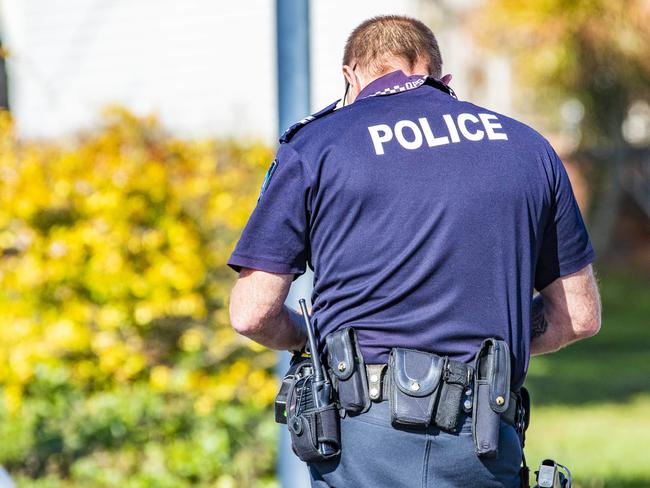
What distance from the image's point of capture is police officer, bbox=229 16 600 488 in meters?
2.57

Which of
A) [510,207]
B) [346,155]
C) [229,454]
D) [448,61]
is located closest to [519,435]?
[510,207]

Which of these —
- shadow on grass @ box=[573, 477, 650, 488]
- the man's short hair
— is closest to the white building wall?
shadow on grass @ box=[573, 477, 650, 488]

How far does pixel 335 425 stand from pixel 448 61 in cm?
1181

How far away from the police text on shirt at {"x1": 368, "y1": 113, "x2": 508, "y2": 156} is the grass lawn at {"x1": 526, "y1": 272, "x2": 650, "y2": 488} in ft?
10.1

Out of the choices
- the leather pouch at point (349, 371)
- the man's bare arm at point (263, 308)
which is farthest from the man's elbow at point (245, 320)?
the leather pouch at point (349, 371)

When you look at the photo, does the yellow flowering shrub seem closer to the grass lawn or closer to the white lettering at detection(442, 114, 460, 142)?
the grass lawn

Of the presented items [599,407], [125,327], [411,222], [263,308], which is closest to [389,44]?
[411,222]

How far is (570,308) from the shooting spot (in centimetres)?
287

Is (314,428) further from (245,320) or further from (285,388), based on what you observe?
(245,320)

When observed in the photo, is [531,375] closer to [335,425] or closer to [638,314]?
[638,314]

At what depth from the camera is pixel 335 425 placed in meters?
2.62

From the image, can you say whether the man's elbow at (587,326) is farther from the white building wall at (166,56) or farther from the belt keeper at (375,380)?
the white building wall at (166,56)

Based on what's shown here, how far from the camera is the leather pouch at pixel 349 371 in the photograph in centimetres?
259

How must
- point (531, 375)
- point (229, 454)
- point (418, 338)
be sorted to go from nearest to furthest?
point (418, 338)
point (229, 454)
point (531, 375)
